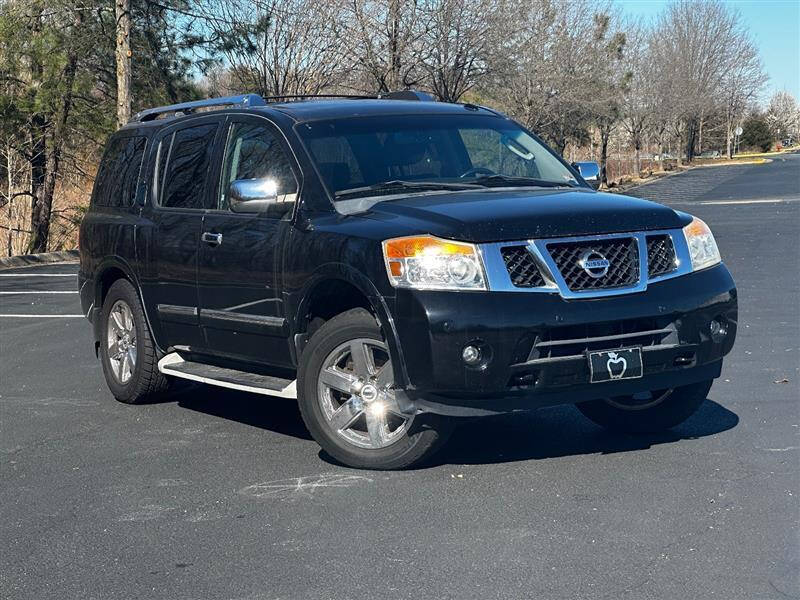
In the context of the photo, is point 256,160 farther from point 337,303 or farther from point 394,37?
point 394,37

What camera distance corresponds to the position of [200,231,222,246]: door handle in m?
7.02

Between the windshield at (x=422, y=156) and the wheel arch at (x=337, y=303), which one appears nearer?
the wheel arch at (x=337, y=303)

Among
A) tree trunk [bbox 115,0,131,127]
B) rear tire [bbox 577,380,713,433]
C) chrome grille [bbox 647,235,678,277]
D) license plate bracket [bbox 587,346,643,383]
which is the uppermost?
tree trunk [bbox 115,0,131,127]

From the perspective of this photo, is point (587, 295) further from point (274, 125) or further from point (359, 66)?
point (359, 66)

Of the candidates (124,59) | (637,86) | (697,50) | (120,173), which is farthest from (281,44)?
(697,50)

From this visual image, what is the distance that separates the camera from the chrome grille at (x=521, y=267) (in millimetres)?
5625

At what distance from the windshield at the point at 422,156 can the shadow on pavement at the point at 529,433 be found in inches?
54.9

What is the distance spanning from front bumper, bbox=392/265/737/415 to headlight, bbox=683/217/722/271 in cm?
36

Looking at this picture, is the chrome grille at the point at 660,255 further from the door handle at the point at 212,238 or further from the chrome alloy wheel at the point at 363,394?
the door handle at the point at 212,238

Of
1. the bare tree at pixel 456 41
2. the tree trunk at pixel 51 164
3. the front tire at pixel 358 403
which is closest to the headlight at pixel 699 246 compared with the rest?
the front tire at pixel 358 403

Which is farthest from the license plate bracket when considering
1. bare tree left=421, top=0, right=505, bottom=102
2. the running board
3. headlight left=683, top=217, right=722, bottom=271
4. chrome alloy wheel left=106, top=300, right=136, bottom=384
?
bare tree left=421, top=0, right=505, bottom=102

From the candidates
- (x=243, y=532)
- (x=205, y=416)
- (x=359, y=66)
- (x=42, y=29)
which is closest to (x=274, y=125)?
(x=205, y=416)

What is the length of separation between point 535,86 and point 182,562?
121 ft

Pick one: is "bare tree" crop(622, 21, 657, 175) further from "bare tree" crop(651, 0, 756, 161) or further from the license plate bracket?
the license plate bracket
